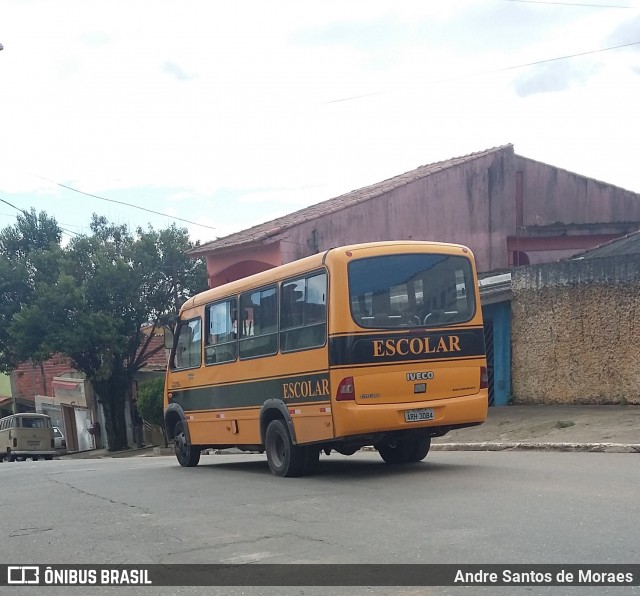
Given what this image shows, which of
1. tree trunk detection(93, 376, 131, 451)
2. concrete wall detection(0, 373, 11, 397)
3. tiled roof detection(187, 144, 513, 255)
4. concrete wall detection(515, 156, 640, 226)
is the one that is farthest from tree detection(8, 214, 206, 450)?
concrete wall detection(0, 373, 11, 397)

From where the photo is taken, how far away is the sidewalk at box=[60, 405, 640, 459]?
1252 centimetres

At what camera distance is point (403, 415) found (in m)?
10.4

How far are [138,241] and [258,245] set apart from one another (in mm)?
11187

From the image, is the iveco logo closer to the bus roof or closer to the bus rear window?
the bus rear window

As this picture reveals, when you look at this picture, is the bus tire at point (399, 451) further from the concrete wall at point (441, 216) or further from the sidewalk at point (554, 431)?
the concrete wall at point (441, 216)

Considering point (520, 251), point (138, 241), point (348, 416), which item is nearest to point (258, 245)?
point (520, 251)

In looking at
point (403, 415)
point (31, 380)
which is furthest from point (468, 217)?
point (31, 380)

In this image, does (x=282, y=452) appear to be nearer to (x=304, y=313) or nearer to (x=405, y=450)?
(x=405, y=450)

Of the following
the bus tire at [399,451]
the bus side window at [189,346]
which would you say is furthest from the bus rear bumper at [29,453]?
the bus tire at [399,451]

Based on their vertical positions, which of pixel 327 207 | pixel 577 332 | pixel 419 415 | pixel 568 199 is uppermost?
pixel 568 199

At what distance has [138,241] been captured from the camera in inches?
1314

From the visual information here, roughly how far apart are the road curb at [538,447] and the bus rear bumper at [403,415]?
2.19m

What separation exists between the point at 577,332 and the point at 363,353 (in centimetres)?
739

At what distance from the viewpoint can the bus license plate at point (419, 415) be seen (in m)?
10.4
